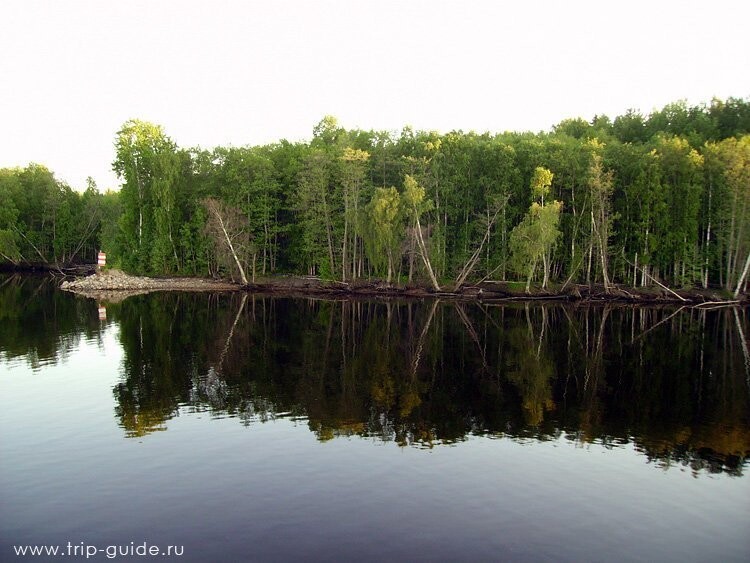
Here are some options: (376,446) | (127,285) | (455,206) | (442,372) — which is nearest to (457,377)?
(442,372)

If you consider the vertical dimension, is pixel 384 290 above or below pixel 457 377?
above

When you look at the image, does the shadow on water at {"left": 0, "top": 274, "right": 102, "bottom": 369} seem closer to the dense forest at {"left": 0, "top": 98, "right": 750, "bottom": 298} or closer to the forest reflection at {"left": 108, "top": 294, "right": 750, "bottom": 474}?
the forest reflection at {"left": 108, "top": 294, "right": 750, "bottom": 474}

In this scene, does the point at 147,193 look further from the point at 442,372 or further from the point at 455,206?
the point at 442,372

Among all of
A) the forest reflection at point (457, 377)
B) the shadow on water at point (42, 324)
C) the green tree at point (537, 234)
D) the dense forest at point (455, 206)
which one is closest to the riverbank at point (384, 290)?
the dense forest at point (455, 206)

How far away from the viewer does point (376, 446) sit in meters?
20.4

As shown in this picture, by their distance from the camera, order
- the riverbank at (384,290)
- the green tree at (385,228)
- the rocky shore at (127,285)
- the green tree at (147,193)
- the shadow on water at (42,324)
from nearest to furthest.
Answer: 1. the shadow on water at (42,324)
2. the riverbank at (384,290)
3. the green tree at (385,228)
4. the rocky shore at (127,285)
5. the green tree at (147,193)

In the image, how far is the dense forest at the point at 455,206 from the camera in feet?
214

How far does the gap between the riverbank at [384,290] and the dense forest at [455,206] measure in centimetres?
205

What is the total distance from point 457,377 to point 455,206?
47132 mm

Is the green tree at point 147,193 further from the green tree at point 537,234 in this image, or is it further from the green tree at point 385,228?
the green tree at point 537,234

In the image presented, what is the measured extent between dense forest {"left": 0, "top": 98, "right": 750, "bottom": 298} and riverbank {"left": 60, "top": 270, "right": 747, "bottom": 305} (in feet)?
6.72

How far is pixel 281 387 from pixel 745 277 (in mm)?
57356

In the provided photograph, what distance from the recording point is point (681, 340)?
41.2 metres

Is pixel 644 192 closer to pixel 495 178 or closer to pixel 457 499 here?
pixel 495 178
